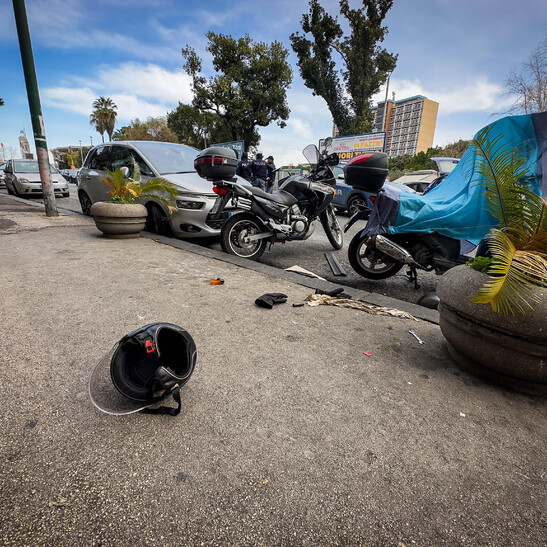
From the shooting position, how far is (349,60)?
94.6 ft

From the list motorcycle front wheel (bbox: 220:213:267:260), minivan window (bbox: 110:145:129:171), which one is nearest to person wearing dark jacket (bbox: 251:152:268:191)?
minivan window (bbox: 110:145:129:171)

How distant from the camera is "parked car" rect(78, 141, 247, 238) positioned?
549 centimetres

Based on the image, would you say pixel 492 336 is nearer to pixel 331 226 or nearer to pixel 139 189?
pixel 331 226

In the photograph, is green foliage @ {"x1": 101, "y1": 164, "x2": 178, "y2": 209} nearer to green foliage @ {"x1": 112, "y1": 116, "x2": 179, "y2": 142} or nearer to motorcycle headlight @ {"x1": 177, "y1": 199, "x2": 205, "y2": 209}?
motorcycle headlight @ {"x1": 177, "y1": 199, "x2": 205, "y2": 209}

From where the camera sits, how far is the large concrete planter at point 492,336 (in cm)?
179

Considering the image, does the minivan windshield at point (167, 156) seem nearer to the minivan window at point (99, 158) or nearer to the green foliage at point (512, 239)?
the minivan window at point (99, 158)

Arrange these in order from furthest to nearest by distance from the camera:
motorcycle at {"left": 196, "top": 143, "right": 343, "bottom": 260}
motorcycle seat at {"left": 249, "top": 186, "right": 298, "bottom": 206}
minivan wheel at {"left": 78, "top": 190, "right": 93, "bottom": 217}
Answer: minivan wheel at {"left": 78, "top": 190, "right": 93, "bottom": 217} → motorcycle seat at {"left": 249, "top": 186, "right": 298, "bottom": 206} → motorcycle at {"left": 196, "top": 143, "right": 343, "bottom": 260}

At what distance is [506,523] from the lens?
48.9 inches

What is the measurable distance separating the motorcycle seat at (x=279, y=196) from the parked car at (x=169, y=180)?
0.57 meters

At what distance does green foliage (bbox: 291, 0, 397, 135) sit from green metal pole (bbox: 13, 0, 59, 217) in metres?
27.2

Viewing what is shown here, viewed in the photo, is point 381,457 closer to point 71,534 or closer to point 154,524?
point 154,524

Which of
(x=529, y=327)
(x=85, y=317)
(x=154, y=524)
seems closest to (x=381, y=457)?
(x=154, y=524)

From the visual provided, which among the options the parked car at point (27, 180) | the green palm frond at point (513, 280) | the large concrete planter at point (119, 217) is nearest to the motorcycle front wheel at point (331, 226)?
the large concrete planter at point (119, 217)

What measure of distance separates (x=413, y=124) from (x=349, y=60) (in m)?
82.5
